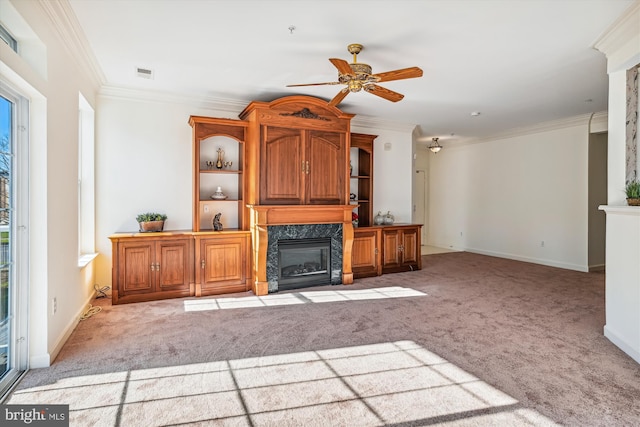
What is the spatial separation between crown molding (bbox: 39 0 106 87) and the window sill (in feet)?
6.67

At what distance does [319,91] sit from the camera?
15.8 ft

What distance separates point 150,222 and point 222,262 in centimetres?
102

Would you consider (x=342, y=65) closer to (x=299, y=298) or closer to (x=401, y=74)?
(x=401, y=74)

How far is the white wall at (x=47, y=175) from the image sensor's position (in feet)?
8.07

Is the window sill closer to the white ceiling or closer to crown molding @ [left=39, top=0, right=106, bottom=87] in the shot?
crown molding @ [left=39, top=0, right=106, bottom=87]

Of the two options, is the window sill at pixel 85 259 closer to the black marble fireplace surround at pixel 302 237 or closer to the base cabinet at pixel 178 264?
the base cabinet at pixel 178 264

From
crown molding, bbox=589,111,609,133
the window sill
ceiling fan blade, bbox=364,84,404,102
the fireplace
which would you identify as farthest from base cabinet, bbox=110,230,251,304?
crown molding, bbox=589,111,609,133

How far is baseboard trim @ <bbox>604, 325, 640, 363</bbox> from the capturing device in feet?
8.95

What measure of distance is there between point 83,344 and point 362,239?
3.84m

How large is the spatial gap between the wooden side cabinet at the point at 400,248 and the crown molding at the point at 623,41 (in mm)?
3496

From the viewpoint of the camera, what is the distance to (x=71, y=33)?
9.82 feet

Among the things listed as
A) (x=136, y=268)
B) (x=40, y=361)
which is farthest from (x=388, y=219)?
(x=40, y=361)

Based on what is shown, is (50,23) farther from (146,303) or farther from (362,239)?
(362,239)

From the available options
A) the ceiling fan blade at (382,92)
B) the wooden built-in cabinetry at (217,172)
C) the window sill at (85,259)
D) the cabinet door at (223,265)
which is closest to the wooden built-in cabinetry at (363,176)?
the wooden built-in cabinetry at (217,172)
